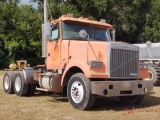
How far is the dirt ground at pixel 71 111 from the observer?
25.7ft

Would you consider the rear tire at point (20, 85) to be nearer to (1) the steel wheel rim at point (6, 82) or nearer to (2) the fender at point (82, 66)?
(1) the steel wheel rim at point (6, 82)

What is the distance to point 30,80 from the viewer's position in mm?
11828

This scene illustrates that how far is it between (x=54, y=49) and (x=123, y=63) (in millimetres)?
2643

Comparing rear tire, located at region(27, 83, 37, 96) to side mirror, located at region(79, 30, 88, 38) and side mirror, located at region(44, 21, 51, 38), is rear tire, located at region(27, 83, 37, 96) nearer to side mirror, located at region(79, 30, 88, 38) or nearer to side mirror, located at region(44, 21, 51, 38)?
side mirror, located at region(44, 21, 51, 38)

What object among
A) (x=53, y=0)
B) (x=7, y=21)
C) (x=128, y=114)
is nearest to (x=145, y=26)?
(x=53, y=0)

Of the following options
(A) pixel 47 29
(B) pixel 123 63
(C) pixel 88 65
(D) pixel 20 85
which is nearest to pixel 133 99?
(B) pixel 123 63

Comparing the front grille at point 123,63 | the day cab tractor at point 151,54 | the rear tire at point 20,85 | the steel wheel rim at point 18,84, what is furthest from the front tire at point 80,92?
the day cab tractor at point 151,54

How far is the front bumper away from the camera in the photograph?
27.3ft

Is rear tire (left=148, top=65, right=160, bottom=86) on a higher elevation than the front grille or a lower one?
lower

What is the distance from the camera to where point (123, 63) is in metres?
8.82

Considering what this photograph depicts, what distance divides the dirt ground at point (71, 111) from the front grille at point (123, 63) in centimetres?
102

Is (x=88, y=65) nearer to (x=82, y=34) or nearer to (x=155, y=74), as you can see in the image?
(x=82, y=34)

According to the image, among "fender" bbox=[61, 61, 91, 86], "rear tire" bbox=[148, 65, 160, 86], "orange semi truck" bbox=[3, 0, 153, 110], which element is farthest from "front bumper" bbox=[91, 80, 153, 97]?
"rear tire" bbox=[148, 65, 160, 86]

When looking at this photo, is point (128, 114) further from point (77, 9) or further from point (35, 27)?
point (77, 9)
